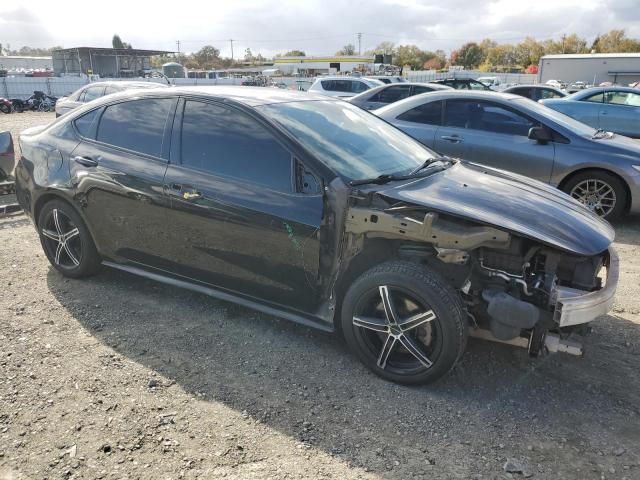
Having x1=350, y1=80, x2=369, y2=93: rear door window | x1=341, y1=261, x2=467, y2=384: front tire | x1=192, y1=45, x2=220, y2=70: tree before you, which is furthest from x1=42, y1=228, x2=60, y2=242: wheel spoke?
x1=192, y1=45, x2=220, y2=70: tree

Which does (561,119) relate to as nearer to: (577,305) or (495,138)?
(495,138)

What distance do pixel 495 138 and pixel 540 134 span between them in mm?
557

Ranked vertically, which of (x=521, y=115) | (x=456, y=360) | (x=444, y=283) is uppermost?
(x=521, y=115)

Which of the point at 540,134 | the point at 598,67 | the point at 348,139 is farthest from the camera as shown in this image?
the point at 598,67

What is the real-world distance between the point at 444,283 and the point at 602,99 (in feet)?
40.0

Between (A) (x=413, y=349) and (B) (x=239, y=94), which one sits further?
(B) (x=239, y=94)

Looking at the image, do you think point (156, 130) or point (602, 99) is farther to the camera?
point (602, 99)

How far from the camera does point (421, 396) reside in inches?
116

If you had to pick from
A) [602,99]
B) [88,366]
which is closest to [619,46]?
[602,99]

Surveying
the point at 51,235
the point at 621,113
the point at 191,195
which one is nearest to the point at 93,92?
the point at 51,235

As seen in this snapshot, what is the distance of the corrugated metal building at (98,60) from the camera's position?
64062 mm

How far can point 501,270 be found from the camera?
2.88 meters

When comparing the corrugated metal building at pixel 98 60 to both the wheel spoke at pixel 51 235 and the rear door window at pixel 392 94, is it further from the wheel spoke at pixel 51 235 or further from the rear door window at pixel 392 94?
the wheel spoke at pixel 51 235

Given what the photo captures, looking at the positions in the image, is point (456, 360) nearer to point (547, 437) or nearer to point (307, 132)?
point (547, 437)
